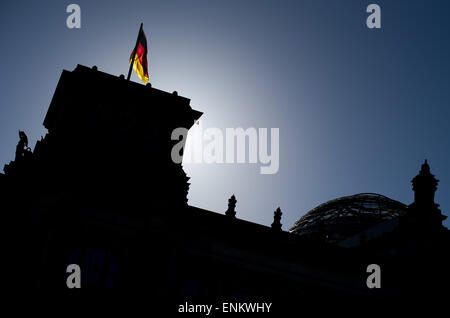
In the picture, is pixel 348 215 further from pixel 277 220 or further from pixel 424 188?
pixel 277 220

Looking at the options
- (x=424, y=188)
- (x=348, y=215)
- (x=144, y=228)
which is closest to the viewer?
(x=144, y=228)

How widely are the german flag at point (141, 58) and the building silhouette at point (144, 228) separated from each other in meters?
3.53

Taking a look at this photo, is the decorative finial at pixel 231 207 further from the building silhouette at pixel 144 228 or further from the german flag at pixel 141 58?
the german flag at pixel 141 58

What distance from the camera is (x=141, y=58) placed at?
Result: 3578cm

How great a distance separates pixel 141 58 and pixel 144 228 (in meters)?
12.4

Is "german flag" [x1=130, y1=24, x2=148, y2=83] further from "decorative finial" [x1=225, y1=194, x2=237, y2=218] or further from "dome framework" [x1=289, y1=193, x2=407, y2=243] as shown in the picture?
"dome framework" [x1=289, y1=193, x2=407, y2=243]

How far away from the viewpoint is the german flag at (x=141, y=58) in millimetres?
35500

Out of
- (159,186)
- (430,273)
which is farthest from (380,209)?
(159,186)

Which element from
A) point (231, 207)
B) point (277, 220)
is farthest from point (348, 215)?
point (231, 207)

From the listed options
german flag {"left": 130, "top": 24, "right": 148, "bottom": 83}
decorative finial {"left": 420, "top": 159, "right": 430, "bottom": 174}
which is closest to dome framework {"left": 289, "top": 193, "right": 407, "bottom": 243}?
decorative finial {"left": 420, "top": 159, "right": 430, "bottom": 174}

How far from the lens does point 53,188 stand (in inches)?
1097

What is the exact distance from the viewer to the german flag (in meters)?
35.5
